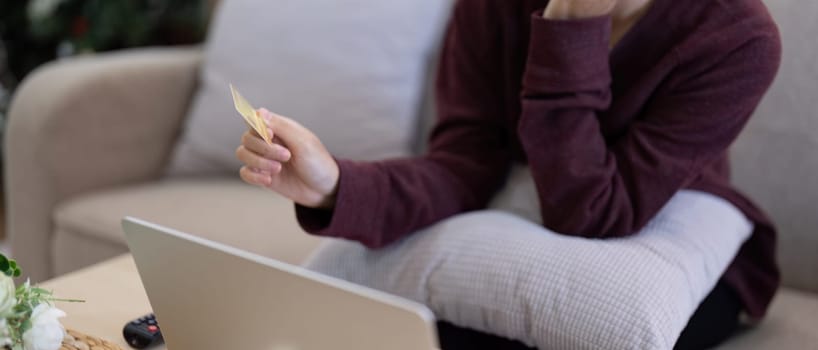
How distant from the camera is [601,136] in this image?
35.6 inches

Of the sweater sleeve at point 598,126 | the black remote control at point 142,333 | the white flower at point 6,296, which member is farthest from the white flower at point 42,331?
the sweater sleeve at point 598,126

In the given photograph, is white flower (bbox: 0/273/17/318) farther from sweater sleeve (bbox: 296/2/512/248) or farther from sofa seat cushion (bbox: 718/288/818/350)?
sofa seat cushion (bbox: 718/288/818/350)

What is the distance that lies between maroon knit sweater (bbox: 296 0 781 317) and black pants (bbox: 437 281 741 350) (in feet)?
0.09

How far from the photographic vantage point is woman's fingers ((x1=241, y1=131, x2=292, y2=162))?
2.52ft

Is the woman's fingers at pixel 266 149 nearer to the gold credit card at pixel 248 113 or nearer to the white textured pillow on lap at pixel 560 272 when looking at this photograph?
the gold credit card at pixel 248 113

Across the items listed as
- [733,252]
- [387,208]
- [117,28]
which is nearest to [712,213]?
[733,252]

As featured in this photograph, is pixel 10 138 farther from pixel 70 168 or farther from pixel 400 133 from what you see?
pixel 400 133

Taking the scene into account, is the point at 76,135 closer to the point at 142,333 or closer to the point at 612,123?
the point at 142,333

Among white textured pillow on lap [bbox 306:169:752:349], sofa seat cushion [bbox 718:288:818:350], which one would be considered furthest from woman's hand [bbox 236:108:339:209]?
sofa seat cushion [bbox 718:288:818:350]

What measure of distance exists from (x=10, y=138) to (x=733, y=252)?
1.18 meters

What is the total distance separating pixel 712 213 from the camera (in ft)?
3.04

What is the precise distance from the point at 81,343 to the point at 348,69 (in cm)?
80

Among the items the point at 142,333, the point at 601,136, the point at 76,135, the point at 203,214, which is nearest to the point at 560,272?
the point at 601,136

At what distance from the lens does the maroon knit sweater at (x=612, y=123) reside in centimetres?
85
